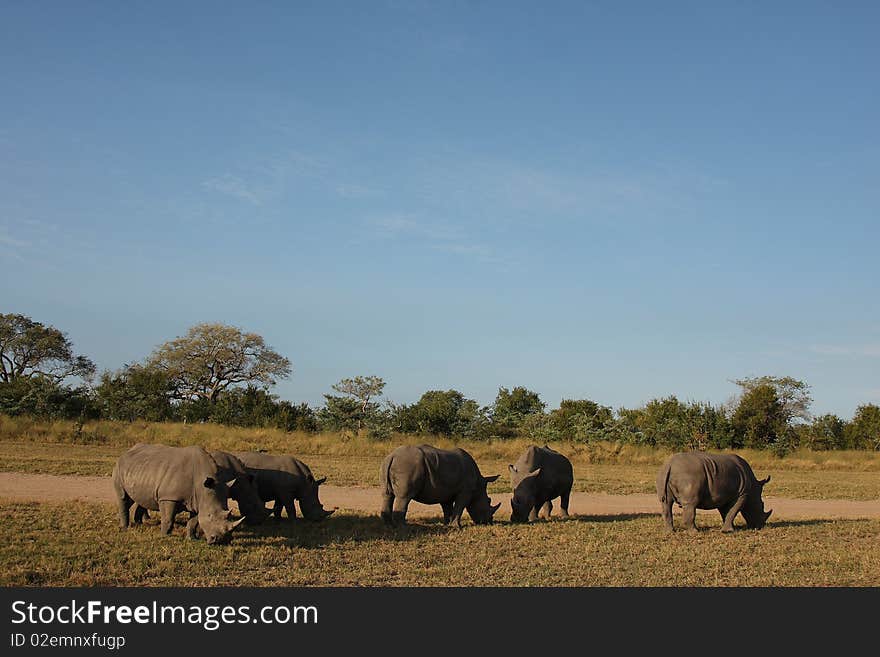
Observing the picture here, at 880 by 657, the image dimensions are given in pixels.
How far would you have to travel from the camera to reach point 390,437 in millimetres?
41031

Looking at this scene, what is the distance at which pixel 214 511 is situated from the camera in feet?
41.3

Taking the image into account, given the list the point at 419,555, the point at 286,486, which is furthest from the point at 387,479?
the point at 419,555

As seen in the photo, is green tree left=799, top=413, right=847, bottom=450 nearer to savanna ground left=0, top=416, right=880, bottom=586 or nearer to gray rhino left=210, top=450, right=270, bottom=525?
savanna ground left=0, top=416, right=880, bottom=586

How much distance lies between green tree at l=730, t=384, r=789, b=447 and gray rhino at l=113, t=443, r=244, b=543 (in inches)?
1506

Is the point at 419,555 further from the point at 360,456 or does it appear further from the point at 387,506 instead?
the point at 360,456

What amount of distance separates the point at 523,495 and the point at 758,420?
112 feet

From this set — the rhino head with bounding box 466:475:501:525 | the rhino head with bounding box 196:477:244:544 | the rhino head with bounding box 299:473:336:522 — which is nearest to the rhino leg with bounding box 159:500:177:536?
the rhino head with bounding box 196:477:244:544

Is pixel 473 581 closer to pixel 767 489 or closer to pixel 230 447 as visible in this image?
pixel 767 489

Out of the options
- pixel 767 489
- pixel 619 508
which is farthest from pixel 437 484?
pixel 767 489

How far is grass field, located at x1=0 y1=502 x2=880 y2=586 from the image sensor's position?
10555 millimetres

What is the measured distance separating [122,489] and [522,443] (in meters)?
27.3

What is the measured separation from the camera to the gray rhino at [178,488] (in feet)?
41.2

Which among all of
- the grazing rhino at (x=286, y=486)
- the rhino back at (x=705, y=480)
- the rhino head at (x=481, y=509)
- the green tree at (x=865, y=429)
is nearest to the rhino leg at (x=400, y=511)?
the grazing rhino at (x=286, y=486)

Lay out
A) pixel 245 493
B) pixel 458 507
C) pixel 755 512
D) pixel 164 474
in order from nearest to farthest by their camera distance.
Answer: pixel 164 474, pixel 245 493, pixel 458 507, pixel 755 512
